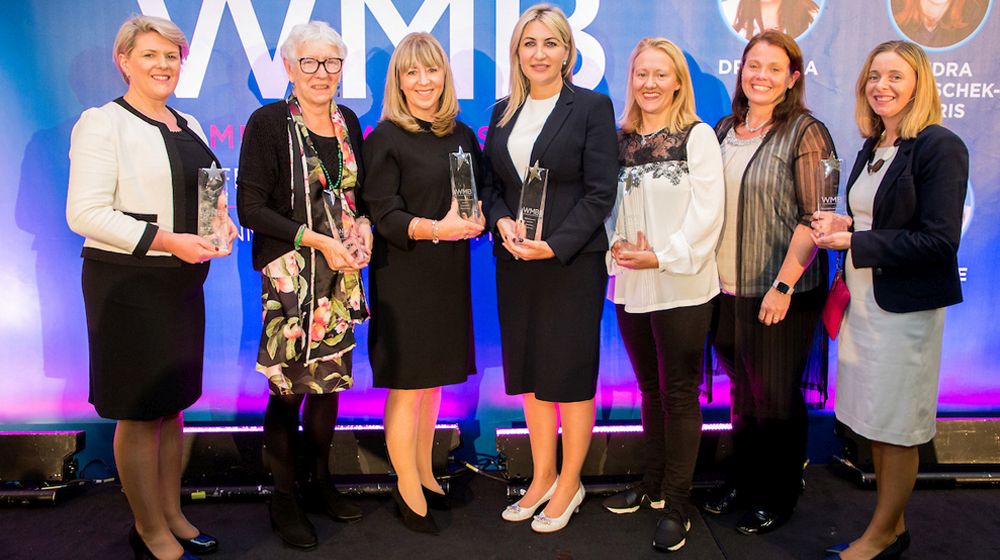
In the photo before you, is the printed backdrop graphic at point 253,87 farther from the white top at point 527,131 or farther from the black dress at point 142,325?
the black dress at point 142,325

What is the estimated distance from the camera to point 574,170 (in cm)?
261

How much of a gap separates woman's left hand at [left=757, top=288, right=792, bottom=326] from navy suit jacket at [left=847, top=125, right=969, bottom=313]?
1.03 ft

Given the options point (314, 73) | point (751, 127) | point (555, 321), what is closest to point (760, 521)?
point (555, 321)

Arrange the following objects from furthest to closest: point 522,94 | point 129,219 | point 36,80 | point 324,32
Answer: point 36,80
point 522,94
point 324,32
point 129,219

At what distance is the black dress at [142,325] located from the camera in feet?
7.86

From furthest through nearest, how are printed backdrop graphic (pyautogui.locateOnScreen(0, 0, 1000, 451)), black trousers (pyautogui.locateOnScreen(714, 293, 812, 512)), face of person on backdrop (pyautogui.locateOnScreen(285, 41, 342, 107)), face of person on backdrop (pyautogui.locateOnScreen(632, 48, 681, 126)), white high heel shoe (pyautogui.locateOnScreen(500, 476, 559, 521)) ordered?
printed backdrop graphic (pyautogui.locateOnScreen(0, 0, 1000, 451))
white high heel shoe (pyautogui.locateOnScreen(500, 476, 559, 521))
black trousers (pyautogui.locateOnScreen(714, 293, 812, 512))
face of person on backdrop (pyautogui.locateOnScreen(632, 48, 681, 126))
face of person on backdrop (pyautogui.locateOnScreen(285, 41, 342, 107))

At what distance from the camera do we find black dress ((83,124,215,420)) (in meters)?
2.39

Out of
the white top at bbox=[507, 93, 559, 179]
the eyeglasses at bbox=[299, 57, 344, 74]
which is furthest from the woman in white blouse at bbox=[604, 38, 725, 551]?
the eyeglasses at bbox=[299, 57, 344, 74]

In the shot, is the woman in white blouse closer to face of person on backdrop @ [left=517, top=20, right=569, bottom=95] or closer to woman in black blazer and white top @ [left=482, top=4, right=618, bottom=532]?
woman in black blazer and white top @ [left=482, top=4, right=618, bottom=532]

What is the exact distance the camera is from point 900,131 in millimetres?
2322

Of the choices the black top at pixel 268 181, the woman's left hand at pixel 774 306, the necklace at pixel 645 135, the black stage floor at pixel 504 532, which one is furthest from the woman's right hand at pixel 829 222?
the black top at pixel 268 181

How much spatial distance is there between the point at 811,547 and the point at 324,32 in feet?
8.63

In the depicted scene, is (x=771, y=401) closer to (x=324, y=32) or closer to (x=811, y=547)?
(x=811, y=547)

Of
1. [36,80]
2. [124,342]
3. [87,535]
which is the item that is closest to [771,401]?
[124,342]
